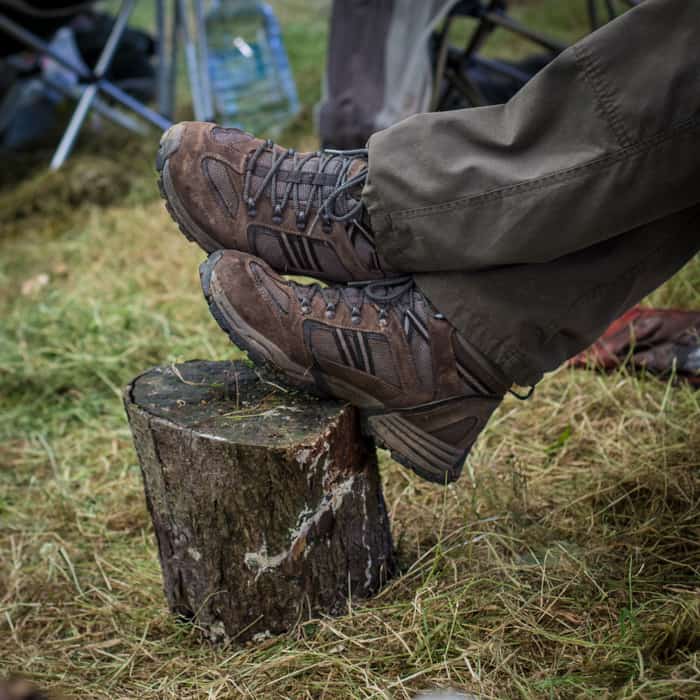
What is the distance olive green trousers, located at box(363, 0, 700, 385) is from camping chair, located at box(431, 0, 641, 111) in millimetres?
1940

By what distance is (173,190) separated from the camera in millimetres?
1400

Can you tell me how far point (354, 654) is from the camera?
1291 mm

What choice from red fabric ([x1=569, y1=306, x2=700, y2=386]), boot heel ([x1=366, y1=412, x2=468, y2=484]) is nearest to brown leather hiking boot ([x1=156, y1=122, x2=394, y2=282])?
boot heel ([x1=366, y1=412, x2=468, y2=484])

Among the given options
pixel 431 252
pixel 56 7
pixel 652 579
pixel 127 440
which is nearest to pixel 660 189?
pixel 431 252

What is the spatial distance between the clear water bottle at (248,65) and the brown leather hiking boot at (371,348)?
3291 millimetres

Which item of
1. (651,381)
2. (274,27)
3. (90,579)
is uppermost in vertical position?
(274,27)

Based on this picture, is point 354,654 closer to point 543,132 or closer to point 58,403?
point 543,132

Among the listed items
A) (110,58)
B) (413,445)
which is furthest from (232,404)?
(110,58)

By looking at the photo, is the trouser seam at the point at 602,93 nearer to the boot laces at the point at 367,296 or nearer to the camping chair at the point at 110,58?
the boot laces at the point at 367,296

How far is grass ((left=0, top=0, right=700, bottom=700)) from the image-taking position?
4.00 feet

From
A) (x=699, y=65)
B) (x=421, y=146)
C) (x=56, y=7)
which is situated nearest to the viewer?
(x=699, y=65)

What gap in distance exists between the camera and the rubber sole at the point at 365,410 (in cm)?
135

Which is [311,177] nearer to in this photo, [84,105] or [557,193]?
[557,193]

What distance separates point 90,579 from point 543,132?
1138mm
